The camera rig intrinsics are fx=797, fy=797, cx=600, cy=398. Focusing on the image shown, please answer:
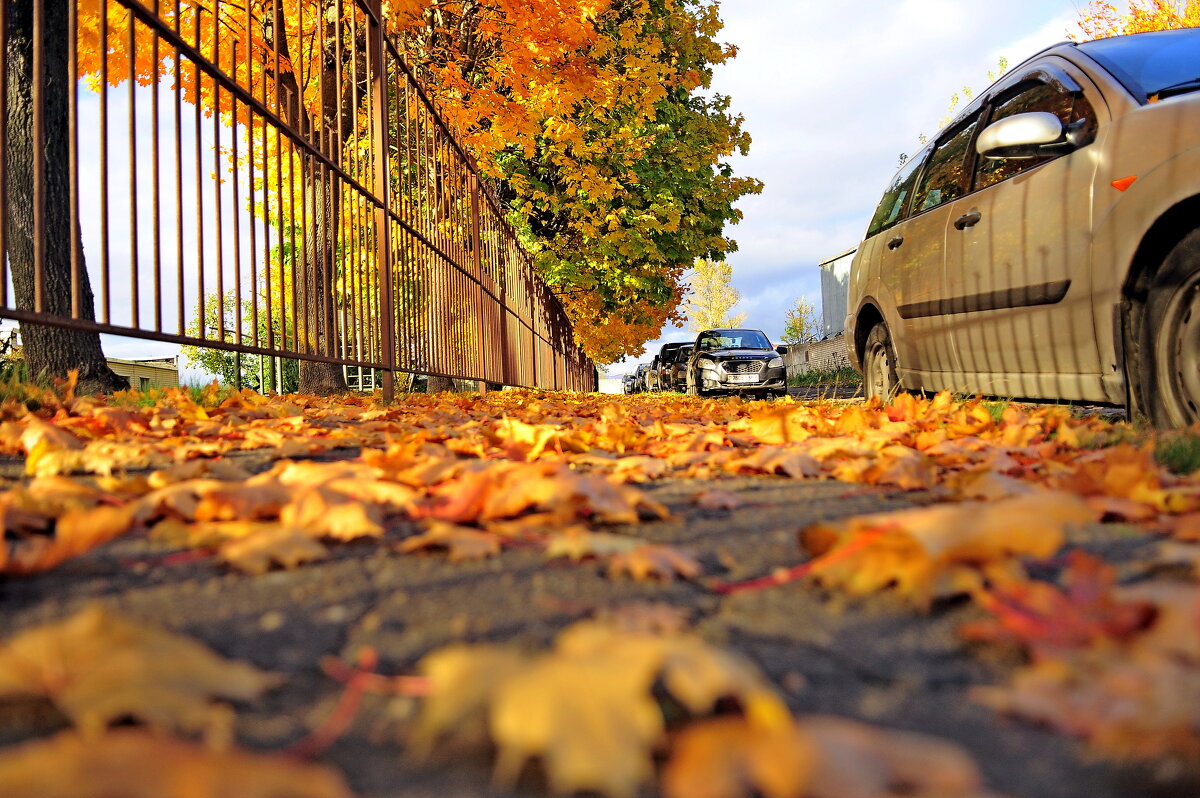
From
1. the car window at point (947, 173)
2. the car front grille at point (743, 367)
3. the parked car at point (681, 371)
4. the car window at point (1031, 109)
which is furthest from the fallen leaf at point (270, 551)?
the parked car at point (681, 371)

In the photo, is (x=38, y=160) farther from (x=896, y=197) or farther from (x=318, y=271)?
(x=896, y=197)

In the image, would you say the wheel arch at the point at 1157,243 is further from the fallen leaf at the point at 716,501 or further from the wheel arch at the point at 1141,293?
the fallen leaf at the point at 716,501

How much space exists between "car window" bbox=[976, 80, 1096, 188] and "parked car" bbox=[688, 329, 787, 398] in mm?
12560

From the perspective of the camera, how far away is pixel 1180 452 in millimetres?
2270

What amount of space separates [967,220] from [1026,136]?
0.82 m

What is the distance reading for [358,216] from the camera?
5.20 meters

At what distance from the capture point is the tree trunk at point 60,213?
16.8 ft

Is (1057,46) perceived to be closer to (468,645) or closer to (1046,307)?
(1046,307)

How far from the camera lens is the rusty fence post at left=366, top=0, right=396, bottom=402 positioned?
5.39 m

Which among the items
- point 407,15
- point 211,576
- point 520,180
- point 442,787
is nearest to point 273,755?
point 442,787

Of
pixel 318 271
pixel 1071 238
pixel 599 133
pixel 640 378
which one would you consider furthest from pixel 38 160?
pixel 640 378

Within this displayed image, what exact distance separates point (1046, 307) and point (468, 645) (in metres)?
3.32

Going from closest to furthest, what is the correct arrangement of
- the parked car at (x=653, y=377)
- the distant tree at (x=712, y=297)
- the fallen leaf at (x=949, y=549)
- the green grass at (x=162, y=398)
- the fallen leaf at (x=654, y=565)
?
1. the fallen leaf at (x=949, y=549)
2. the fallen leaf at (x=654, y=565)
3. the green grass at (x=162, y=398)
4. the parked car at (x=653, y=377)
5. the distant tree at (x=712, y=297)

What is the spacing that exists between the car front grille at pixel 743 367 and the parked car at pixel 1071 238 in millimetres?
12127
